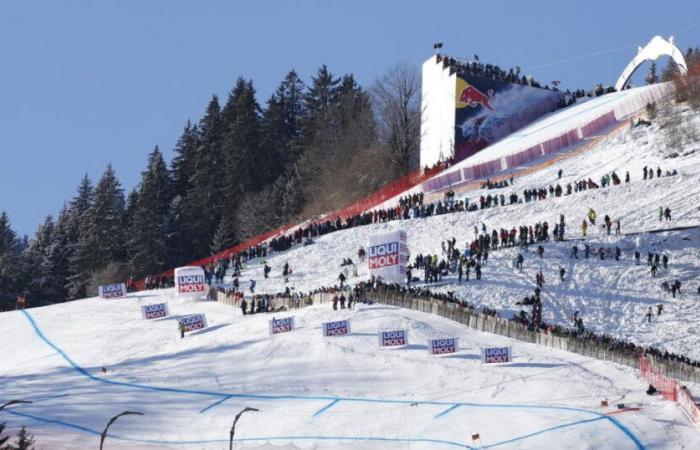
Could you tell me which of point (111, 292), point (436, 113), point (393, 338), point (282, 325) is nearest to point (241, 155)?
point (436, 113)

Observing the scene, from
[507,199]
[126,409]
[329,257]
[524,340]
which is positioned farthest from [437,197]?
[126,409]

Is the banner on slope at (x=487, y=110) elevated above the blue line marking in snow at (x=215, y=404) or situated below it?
above

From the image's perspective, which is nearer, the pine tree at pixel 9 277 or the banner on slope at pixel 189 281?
the banner on slope at pixel 189 281

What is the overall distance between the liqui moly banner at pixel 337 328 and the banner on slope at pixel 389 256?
7.13 m

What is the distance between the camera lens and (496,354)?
1795 inches

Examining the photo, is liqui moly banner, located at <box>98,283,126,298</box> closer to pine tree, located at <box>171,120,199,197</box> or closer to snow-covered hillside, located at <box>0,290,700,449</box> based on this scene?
snow-covered hillside, located at <box>0,290,700,449</box>

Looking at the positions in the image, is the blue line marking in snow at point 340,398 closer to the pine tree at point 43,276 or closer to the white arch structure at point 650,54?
the pine tree at point 43,276

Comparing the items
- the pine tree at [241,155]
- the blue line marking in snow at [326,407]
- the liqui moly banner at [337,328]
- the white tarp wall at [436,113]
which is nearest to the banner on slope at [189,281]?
the liqui moly banner at [337,328]

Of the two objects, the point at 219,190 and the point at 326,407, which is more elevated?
the point at 219,190

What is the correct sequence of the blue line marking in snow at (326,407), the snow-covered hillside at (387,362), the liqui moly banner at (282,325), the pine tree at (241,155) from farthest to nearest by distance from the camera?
the pine tree at (241,155) → the liqui moly banner at (282,325) → the blue line marking in snow at (326,407) → the snow-covered hillside at (387,362)

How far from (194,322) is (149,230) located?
43.0 m

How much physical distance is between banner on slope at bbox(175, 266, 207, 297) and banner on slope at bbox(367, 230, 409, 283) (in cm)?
939

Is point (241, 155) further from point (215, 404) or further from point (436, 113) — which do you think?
point (215, 404)

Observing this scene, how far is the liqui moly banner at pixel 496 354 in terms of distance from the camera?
150 ft
